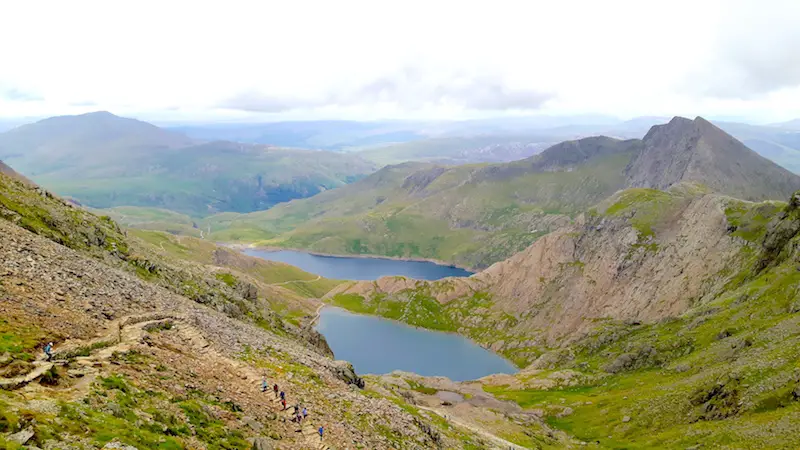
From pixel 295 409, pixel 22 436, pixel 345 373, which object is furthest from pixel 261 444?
pixel 345 373

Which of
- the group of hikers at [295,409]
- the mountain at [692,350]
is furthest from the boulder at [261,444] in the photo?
the mountain at [692,350]

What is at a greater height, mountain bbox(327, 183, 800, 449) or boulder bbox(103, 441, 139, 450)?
boulder bbox(103, 441, 139, 450)

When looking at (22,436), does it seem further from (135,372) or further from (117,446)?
(135,372)

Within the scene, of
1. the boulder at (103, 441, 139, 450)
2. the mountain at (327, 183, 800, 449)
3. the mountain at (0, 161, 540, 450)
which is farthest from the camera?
the mountain at (327, 183, 800, 449)

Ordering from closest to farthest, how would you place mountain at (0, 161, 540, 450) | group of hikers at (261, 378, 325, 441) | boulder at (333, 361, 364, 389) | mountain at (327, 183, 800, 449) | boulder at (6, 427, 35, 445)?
boulder at (6, 427, 35, 445) → mountain at (0, 161, 540, 450) → group of hikers at (261, 378, 325, 441) → boulder at (333, 361, 364, 389) → mountain at (327, 183, 800, 449)

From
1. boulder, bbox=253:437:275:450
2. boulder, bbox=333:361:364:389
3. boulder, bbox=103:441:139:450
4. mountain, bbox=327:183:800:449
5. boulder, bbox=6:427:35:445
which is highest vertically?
boulder, bbox=6:427:35:445

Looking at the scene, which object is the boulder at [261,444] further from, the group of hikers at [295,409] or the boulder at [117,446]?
the boulder at [117,446]

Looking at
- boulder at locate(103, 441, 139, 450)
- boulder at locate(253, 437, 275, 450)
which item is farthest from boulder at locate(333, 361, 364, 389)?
boulder at locate(103, 441, 139, 450)

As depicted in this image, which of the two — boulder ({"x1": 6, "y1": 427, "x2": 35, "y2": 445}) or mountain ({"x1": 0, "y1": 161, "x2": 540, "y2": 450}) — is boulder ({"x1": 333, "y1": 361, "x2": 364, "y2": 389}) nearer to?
mountain ({"x1": 0, "y1": 161, "x2": 540, "y2": 450})

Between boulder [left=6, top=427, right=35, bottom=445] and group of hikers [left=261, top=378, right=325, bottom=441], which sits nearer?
boulder [left=6, top=427, right=35, bottom=445]
